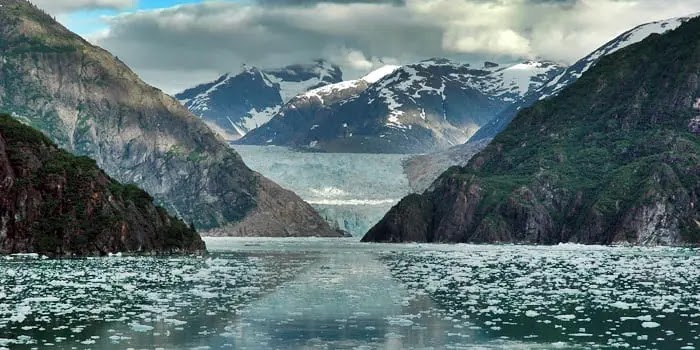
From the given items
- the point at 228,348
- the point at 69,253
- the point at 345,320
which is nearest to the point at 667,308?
the point at 345,320

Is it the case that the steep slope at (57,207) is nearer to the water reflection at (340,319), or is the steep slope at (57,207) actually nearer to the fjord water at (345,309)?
the fjord water at (345,309)

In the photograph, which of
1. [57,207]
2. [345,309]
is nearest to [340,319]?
[345,309]

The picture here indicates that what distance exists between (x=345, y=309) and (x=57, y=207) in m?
92.0

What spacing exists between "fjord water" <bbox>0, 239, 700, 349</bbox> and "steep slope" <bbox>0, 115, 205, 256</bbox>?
127ft

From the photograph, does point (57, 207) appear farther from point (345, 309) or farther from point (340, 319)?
point (340, 319)

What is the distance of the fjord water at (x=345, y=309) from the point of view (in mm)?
45781

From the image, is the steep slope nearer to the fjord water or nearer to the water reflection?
the fjord water

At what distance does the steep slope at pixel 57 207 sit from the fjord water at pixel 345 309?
3886 centimetres

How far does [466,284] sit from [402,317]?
27.7 m

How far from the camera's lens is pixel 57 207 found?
141 m

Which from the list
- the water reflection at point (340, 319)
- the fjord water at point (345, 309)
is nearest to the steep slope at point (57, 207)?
the fjord water at point (345, 309)

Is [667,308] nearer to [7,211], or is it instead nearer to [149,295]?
[149,295]

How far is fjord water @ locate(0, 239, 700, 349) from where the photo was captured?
45781 mm

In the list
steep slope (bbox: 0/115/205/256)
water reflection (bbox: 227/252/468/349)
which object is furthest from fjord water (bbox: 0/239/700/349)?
steep slope (bbox: 0/115/205/256)
